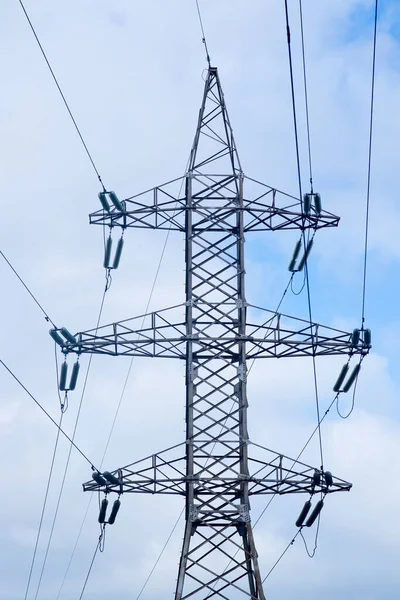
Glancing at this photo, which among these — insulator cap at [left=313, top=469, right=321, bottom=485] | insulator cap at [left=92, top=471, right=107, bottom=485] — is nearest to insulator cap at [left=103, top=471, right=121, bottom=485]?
insulator cap at [left=92, top=471, right=107, bottom=485]

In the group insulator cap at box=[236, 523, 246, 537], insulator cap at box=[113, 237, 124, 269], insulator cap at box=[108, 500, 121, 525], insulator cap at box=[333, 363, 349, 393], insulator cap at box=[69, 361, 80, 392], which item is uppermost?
insulator cap at box=[113, 237, 124, 269]

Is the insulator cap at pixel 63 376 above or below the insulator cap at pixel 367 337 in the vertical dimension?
below

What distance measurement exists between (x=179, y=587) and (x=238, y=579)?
1.42 meters

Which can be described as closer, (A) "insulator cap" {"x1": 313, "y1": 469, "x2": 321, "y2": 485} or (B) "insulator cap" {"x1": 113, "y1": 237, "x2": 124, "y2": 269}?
(A) "insulator cap" {"x1": 313, "y1": 469, "x2": 321, "y2": 485}

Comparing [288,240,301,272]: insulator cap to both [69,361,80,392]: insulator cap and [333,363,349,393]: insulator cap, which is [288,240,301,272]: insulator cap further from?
[69,361,80,392]: insulator cap

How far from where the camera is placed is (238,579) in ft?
97.5

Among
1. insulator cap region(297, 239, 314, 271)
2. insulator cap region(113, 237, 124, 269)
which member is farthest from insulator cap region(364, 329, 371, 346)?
insulator cap region(113, 237, 124, 269)

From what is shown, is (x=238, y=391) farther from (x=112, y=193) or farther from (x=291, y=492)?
(x=112, y=193)

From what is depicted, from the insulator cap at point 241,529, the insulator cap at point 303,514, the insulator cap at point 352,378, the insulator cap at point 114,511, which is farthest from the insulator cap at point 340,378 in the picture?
the insulator cap at point 114,511

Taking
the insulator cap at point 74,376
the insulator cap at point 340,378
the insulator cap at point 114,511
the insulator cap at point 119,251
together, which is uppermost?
the insulator cap at point 119,251

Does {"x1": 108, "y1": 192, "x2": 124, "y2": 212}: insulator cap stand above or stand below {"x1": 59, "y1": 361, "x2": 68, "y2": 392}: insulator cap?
above

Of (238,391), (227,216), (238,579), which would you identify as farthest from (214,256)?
(238,579)

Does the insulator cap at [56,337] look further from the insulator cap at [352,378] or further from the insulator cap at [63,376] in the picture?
the insulator cap at [352,378]

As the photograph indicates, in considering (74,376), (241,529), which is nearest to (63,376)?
(74,376)
